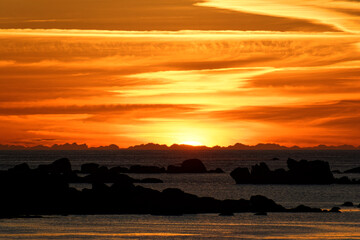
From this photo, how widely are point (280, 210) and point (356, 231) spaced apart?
763 inches

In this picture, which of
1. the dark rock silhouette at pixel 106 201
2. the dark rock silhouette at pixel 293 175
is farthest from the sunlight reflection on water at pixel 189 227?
the dark rock silhouette at pixel 293 175

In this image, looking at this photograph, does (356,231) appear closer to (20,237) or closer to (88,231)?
(88,231)

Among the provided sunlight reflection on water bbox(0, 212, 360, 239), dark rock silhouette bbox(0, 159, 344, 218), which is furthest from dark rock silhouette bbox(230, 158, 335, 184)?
sunlight reflection on water bbox(0, 212, 360, 239)

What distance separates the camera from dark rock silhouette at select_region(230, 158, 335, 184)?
528 ft

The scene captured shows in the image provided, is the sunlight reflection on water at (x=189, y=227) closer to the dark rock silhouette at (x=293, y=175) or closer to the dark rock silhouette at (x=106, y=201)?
the dark rock silhouette at (x=106, y=201)

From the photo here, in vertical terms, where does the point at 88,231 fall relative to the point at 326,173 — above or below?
below

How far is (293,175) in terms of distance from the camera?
16300 cm

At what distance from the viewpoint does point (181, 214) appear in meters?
95.2

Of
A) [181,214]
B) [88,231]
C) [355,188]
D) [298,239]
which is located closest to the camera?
[298,239]

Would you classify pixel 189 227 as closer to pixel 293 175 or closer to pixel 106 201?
pixel 106 201

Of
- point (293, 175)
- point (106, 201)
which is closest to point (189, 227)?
point (106, 201)

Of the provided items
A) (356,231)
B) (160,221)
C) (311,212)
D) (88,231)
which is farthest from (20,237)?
(311,212)

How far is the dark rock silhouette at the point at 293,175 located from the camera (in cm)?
16100

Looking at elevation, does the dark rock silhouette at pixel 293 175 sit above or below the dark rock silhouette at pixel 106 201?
above
